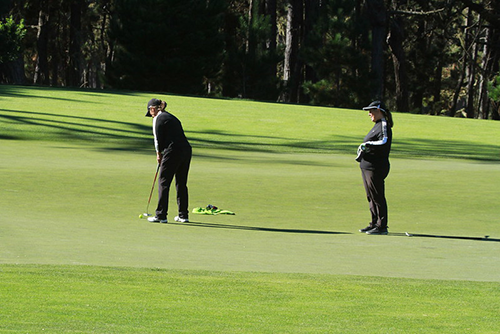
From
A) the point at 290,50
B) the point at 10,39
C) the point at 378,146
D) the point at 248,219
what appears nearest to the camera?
the point at 378,146

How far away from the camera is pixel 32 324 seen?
5.79 metres

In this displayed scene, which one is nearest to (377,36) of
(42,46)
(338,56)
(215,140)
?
(338,56)

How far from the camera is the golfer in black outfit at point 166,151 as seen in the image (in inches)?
502

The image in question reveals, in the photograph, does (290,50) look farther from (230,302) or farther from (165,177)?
(230,302)

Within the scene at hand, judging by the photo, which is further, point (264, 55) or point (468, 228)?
point (264, 55)

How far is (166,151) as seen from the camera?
1282 cm

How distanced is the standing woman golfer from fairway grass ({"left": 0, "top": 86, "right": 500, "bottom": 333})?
0.34m

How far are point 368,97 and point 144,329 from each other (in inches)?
1992

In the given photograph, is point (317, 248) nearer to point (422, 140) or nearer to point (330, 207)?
point (330, 207)

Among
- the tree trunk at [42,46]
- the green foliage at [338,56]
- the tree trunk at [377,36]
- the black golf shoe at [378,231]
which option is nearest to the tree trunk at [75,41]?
the tree trunk at [42,46]

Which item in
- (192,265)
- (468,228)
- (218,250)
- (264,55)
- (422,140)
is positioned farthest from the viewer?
(264,55)

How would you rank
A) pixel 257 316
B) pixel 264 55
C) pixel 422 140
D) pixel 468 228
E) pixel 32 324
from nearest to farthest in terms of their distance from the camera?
pixel 32 324 < pixel 257 316 < pixel 468 228 < pixel 422 140 < pixel 264 55

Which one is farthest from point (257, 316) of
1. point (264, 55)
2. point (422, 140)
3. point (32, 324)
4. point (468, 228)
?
point (264, 55)

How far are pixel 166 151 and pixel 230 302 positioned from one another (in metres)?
6.08
